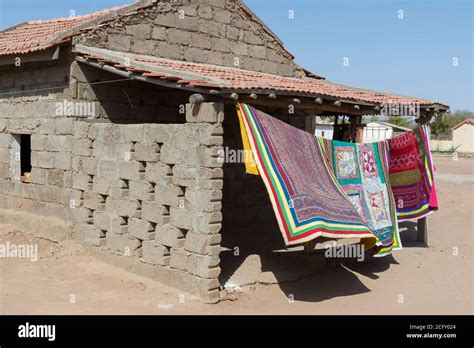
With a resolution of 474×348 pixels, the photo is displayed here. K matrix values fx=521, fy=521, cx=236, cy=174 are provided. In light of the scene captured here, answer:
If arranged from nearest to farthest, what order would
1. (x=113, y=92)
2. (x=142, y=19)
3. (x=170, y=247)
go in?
1. (x=170, y=247)
2. (x=113, y=92)
3. (x=142, y=19)

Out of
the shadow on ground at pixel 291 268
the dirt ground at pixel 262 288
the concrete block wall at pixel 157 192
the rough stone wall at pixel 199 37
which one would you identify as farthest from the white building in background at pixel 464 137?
the concrete block wall at pixel 157 192

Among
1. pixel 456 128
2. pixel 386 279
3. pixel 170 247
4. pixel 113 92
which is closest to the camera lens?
pixel 170 247

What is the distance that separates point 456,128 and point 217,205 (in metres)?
42.0

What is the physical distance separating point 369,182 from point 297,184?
2134mm

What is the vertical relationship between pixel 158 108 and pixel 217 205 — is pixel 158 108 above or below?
above

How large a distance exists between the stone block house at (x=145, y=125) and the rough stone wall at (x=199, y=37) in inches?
1.0

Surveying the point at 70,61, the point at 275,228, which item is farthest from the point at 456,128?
the point at 70,61

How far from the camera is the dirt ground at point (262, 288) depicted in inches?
260

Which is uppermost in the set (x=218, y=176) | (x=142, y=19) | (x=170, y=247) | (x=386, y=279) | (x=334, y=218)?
(x=142, y=19)

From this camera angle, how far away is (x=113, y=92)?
904 centimetres

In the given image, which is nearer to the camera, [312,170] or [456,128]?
[312,170]

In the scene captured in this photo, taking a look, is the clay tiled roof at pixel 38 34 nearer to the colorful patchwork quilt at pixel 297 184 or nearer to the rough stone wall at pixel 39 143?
the rough stone wall at pixel 39 143

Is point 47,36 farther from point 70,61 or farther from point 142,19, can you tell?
point 142,19

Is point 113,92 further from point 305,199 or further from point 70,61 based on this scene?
point 305,199
